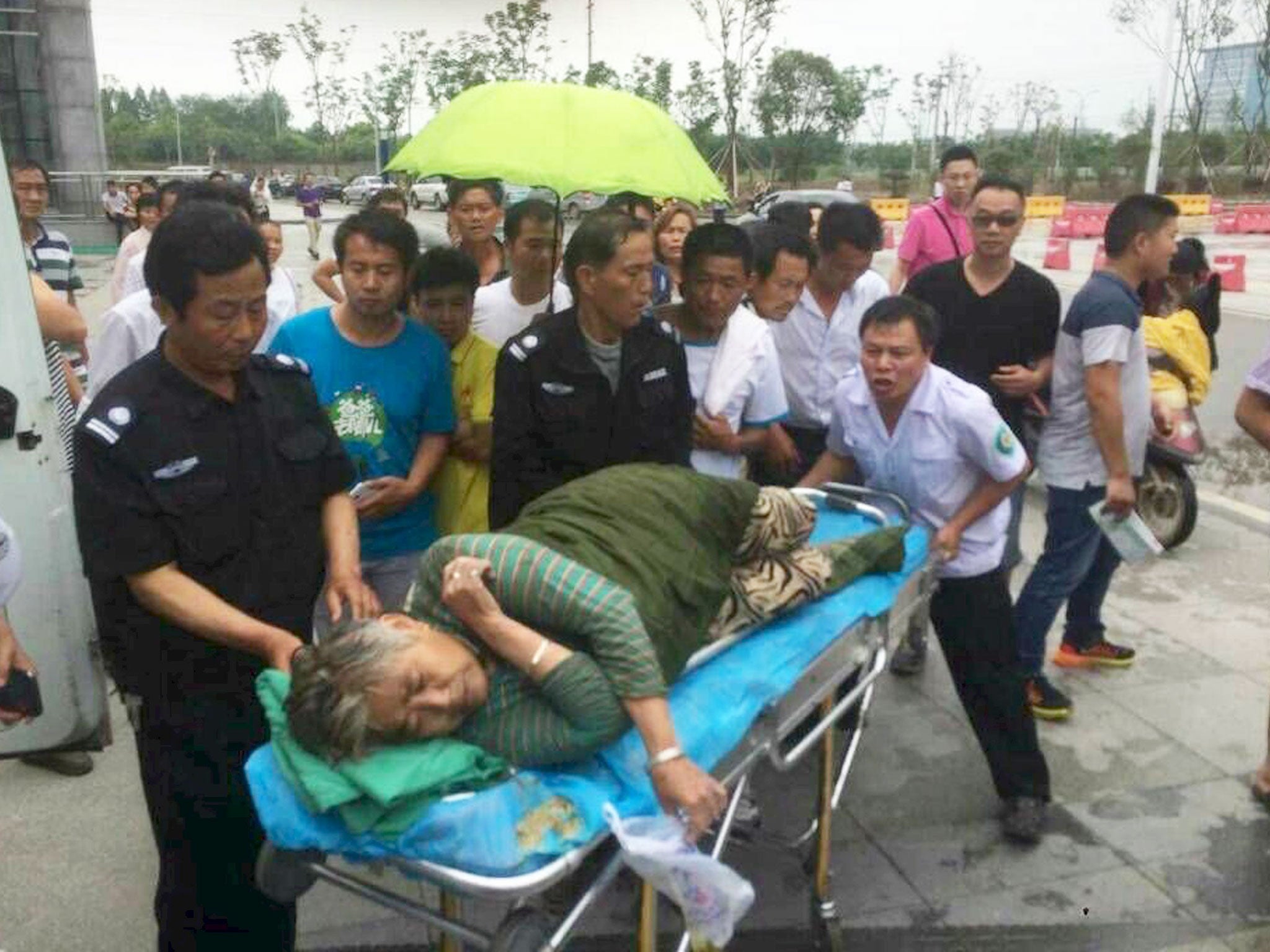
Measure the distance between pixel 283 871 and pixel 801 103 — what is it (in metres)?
38.5

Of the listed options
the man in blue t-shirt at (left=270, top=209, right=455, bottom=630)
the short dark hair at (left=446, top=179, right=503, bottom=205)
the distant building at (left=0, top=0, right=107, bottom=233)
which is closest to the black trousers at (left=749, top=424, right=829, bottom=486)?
the man in blue t-shirt at (left=270, top=209, right=455, bottom=630)

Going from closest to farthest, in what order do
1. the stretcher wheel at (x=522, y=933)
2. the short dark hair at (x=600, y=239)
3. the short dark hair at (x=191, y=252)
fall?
1. the stretcher wheel at (x=522, y=933)
2. the short dark hair at (x=191, y=252)
3. the short dark hair at (x=600, y=239)

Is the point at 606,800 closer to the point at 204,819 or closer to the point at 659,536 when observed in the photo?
the point at 659,536

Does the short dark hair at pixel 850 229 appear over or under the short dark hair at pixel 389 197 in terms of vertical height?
under

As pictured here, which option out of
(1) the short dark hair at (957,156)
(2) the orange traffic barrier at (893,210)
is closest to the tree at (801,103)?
(2) the orange traffic barrier at (893,210)

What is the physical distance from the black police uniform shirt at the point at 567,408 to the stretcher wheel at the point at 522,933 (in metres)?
1.45

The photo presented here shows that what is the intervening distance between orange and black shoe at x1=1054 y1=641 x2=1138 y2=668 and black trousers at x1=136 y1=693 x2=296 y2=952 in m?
3.16

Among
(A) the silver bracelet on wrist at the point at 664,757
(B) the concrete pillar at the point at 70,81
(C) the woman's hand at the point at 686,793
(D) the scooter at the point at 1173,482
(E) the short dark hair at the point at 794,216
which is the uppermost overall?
(B) the concrete pillar at the point at 70,81

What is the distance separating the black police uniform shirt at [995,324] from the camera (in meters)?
3.93

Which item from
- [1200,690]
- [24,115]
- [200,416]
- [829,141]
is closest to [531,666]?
[200,416]

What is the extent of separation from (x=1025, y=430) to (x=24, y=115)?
20860 millimetres

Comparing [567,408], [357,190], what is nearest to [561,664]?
[567,408]

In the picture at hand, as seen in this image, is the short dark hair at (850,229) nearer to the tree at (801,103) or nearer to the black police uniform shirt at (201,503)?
the black police uniform shirt at (201,503)

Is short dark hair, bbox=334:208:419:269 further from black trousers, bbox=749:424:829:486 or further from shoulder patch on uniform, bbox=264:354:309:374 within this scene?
black trousers, bbox=749:424:829:486
